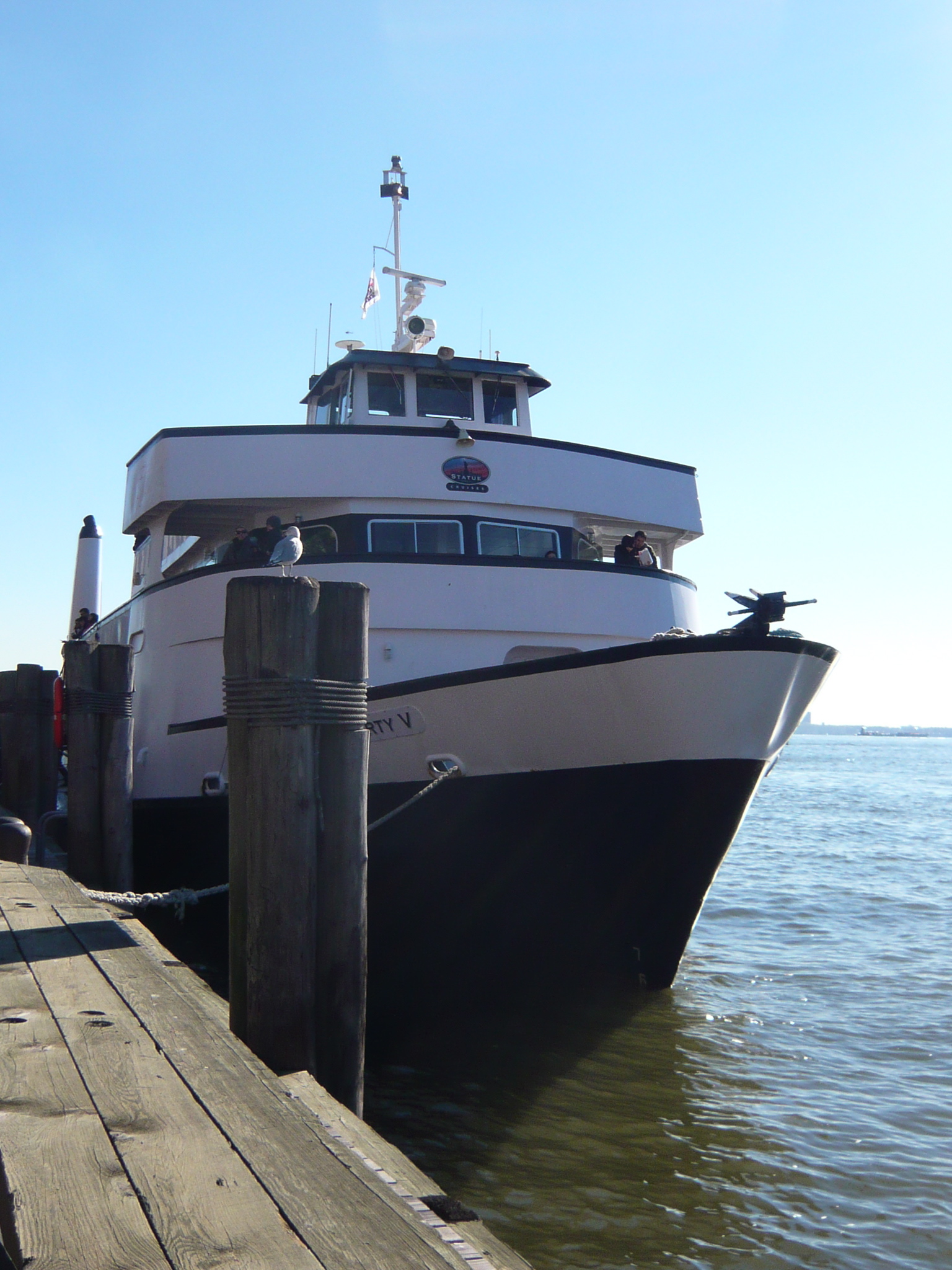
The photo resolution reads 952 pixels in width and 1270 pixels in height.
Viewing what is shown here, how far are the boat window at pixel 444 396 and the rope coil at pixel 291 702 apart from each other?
292 inches

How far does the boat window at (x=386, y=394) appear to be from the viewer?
1155cm

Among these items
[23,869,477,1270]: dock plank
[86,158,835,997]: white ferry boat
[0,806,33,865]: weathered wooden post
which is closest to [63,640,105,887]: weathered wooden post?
[86,158,835,997]: white ferry boat

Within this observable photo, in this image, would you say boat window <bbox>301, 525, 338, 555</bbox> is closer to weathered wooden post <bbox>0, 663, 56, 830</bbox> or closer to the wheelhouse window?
the wheelhouse window

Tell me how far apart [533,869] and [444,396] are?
5.95 metres

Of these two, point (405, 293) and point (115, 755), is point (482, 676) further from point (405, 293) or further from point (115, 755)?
point (405, 293)

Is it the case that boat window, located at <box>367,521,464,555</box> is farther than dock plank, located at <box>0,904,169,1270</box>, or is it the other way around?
boat window, located at <box>367,521,464,555</box>

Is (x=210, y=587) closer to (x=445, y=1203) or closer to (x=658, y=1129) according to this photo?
(x=658, y=1129)

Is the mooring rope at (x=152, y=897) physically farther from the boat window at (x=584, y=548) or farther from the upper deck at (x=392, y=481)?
the boat window at (x=584, y=548)

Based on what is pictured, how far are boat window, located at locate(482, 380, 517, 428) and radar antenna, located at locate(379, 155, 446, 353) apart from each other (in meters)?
1.30

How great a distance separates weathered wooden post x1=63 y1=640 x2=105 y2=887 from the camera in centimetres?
886

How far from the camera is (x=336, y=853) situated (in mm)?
4492

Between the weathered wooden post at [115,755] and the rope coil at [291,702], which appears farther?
the weathered wooden post at [115,755]

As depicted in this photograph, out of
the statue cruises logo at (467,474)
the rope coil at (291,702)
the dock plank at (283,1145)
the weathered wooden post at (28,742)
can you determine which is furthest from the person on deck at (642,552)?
the dock plank at (283,1145)

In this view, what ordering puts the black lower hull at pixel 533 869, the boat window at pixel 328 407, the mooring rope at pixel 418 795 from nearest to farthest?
1. the mooring rope at pixel 418 795
2. the black lower hull at pixel 533 869
3. the boat window at pixel 328 407
